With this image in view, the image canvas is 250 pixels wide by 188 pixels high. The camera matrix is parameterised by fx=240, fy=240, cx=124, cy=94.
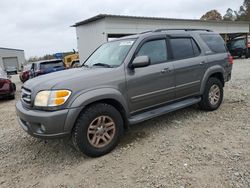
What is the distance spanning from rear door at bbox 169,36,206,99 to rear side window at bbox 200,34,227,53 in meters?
0.44

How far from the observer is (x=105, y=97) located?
3.62 metres

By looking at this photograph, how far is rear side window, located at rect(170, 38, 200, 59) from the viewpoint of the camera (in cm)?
475

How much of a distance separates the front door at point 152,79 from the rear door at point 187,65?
19 cm

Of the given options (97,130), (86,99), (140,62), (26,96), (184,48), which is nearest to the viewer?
(86,99)

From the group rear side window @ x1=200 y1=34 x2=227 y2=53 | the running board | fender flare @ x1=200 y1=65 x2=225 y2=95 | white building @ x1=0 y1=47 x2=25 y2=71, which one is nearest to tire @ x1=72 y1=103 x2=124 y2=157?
the running board

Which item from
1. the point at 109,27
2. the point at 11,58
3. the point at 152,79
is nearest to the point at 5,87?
the point at 152,79

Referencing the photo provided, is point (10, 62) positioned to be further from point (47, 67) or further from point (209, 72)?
point (209, 72)

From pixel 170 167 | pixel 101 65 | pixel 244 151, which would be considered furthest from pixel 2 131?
pixel 244 151

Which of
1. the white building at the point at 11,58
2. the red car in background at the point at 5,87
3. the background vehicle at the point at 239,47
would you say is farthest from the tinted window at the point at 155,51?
the white building at the point at 11,58

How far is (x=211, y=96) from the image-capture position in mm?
5480

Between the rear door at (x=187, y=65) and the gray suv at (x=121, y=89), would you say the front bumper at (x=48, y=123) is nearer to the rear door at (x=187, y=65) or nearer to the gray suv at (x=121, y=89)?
the gray suv at (x=121, y=89)

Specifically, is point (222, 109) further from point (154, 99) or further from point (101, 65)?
point (101, 65)

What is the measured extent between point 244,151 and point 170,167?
46.9 inches

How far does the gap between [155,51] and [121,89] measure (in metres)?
1.12
